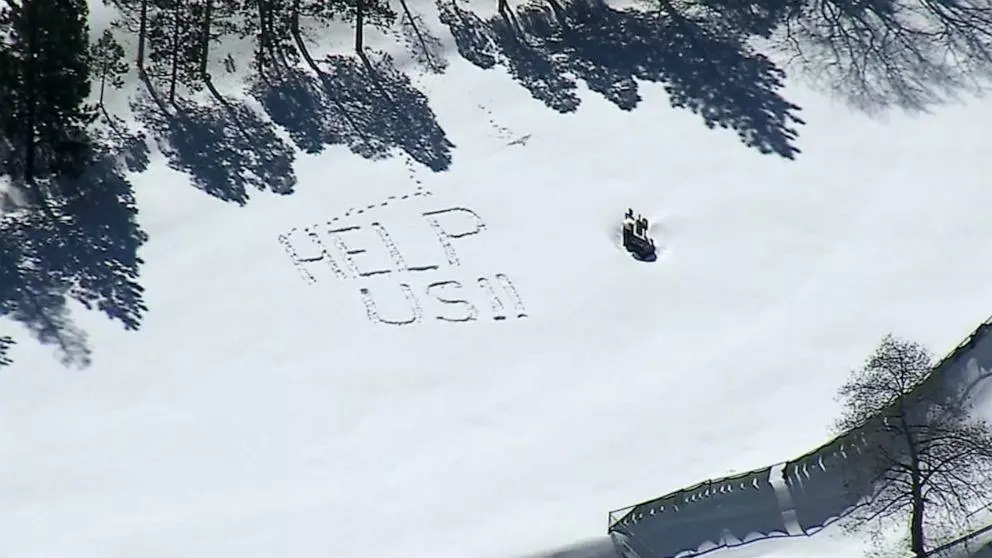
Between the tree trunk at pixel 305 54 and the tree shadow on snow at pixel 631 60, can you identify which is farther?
the tree shadow on snow at pixel 631 60

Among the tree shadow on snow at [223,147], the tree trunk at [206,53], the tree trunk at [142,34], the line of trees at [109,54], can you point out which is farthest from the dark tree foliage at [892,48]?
the tree trunk at [142,34]

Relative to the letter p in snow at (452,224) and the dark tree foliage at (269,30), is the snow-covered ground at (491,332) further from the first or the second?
the dark tree foliage at (269,30)

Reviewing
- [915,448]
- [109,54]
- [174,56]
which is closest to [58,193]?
[109,54]

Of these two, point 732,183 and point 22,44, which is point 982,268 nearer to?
point 732,183

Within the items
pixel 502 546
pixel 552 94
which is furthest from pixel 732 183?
pixel 502 546

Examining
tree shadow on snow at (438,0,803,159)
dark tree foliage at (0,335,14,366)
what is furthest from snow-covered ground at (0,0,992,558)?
tree shadow on snow at (438,0,803,159)

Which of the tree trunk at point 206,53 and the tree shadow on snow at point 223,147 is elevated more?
the tree trunk at point 206,53
